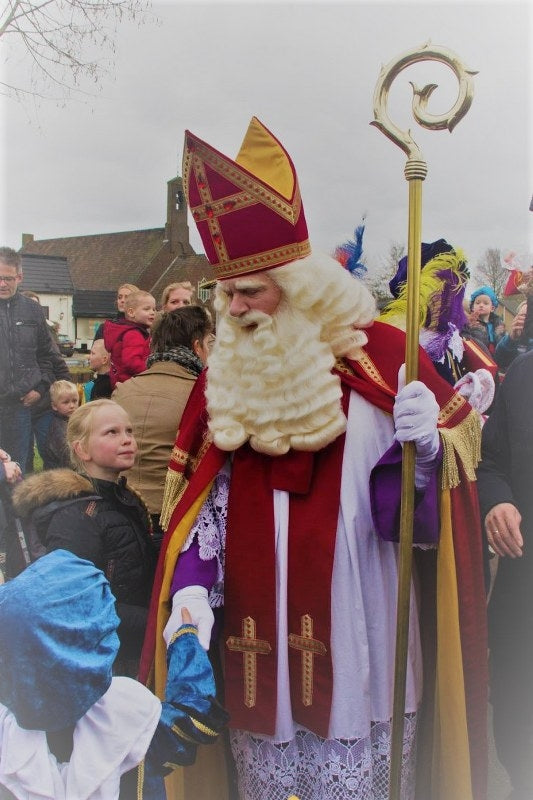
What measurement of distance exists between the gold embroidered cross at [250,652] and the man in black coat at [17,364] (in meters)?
1.75

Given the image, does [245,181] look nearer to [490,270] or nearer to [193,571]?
[193,571]

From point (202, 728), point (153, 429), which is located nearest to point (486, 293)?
point (153, 429)

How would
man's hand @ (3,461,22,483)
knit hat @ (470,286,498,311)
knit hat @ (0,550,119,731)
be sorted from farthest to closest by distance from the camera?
knit hat @ (470,286,498,311) → man's hand @ (3,461,22,483) → knit hat @ (0,550,119,731)

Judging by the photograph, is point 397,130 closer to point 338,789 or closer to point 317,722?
point 317,722

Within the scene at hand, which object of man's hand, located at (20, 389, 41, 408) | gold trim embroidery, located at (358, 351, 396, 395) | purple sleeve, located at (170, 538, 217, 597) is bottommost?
purple sleeve, located at (170, 538, 217, 597)

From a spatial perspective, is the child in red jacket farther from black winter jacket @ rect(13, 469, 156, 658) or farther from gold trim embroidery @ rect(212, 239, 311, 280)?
gold trim embroidery @ rect(212, 239, 311, 280)

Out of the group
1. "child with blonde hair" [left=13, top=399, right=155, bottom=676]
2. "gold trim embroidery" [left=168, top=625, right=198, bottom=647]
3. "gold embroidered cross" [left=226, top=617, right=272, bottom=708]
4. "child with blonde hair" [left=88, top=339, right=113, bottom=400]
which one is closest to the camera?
"gold trim embroidery" [left=168, top=625, right=198, bottom=647]

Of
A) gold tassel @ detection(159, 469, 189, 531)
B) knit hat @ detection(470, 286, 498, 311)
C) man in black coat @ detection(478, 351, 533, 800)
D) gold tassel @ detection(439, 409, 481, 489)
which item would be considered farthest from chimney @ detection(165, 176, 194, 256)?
knit hat @ detection(470, 286, 498, 311)

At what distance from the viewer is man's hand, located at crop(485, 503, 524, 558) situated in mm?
1883

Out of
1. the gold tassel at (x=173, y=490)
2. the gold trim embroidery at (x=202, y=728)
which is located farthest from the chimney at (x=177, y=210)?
the gold trim embroidery at (x=202, y=728)

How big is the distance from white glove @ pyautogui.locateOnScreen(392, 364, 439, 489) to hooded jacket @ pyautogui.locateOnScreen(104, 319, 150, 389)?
6.80 feet

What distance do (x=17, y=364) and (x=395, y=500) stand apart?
2.25 metres

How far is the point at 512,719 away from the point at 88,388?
276 centimetres

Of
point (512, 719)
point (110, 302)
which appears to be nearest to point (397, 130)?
point (512, 719)
